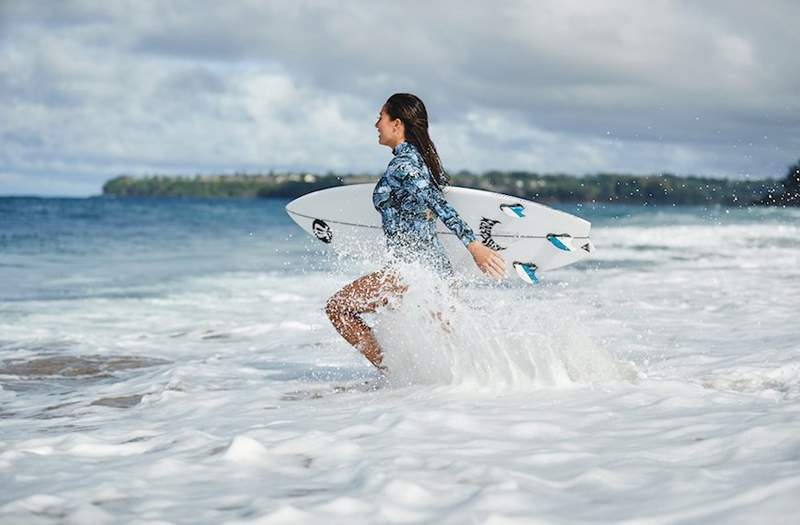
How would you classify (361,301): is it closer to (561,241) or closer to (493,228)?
(493,228)

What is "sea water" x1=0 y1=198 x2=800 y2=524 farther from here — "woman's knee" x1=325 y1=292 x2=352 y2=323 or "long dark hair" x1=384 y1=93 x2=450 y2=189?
"long dark hair" x1=384 y1=93 x2=450 y2=189

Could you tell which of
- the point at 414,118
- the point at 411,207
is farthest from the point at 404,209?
the point at 414,118

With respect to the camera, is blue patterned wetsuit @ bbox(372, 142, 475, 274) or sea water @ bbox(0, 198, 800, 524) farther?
blue patterned wetsuit @ bbox(372, 142, 475, 274)

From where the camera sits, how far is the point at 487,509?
3.22 m

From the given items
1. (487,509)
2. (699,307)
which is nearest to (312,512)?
(487,509)

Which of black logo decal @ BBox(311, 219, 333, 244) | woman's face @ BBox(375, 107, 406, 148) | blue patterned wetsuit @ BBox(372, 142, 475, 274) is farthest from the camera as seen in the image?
black logo decal @ BBox(311, 219, 333, 244)

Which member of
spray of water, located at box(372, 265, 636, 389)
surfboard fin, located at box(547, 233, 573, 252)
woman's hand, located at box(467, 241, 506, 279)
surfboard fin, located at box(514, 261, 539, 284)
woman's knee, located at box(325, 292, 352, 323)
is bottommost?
spray of water, located at box(372, 265, 636, 389)

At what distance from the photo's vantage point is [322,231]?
23.5 ft

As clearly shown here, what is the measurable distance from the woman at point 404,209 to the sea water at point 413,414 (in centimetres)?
16

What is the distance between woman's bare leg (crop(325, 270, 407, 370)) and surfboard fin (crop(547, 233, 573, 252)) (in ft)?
6.08

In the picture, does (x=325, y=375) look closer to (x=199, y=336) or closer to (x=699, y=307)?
(x=199, y=336)

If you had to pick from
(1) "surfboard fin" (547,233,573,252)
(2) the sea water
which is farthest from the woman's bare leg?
(1) "surfboard fin" (547,233,573,252)

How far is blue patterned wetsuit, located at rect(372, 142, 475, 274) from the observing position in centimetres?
539

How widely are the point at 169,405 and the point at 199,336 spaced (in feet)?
11.6
